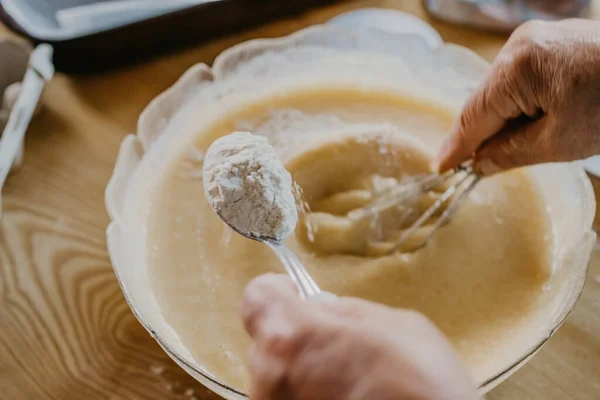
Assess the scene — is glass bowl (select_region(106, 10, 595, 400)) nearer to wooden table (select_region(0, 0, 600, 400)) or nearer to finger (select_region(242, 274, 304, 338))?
wooden table (select_region(0, 0, 600, 400))

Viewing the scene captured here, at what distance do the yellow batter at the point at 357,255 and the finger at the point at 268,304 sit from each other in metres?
0.29

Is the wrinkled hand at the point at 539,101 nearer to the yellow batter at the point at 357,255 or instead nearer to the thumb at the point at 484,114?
the thumb at the point at 484,114

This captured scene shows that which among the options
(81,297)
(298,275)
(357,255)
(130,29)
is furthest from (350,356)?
(130,29)

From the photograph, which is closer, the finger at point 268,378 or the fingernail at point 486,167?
the finger at point 268,378

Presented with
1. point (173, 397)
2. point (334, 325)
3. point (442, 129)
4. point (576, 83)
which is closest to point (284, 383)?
point (334, 325)

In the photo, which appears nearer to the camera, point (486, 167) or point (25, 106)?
point (486, 167)

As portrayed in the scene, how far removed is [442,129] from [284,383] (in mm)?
721

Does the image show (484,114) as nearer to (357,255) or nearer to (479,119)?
(479,119)

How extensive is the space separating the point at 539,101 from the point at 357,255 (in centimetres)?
31

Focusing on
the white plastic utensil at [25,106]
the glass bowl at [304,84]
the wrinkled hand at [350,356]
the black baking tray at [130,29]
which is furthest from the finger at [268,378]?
the black baking tray at [130,29]

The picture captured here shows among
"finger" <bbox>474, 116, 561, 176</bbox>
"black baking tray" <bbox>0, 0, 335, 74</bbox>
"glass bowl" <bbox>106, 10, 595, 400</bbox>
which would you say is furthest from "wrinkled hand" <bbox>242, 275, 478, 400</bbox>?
"black baking tray" <bbox>0, 0, 335, 74</bbox>

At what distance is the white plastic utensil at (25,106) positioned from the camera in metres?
0.89

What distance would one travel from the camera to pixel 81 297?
2.60 feet

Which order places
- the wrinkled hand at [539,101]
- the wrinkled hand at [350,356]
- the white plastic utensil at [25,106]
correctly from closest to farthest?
the wrinkled hand at [350,356] < the wrinkled hand at [539,101] < the white plastic utensil at [25,106]
